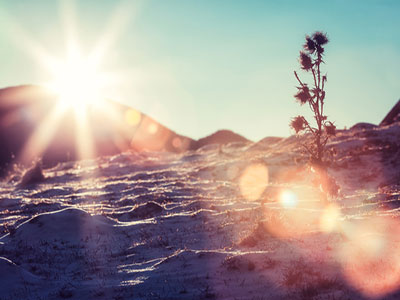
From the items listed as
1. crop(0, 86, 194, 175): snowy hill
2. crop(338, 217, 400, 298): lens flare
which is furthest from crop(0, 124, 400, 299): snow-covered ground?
crop(0, 86, 194, 175): snowy hill

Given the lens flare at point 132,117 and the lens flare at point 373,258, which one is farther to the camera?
the lens flare at point 132,117

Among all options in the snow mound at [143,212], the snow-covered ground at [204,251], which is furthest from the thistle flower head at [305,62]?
the snow mound at [143,212]

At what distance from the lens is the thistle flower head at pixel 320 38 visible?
43.7ft

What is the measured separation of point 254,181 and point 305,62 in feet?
40.1

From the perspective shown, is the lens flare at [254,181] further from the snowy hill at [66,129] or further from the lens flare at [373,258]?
the snowy hill at [66,129]

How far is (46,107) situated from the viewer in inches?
3883

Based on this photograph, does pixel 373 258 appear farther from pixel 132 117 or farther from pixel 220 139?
pixel 132 117

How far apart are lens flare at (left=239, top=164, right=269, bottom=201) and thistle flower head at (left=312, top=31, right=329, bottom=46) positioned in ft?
24.2

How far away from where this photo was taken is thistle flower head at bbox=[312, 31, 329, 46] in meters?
13.3

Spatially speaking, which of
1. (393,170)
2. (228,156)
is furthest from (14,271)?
(228,156)

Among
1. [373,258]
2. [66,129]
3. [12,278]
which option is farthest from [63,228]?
[66,129]

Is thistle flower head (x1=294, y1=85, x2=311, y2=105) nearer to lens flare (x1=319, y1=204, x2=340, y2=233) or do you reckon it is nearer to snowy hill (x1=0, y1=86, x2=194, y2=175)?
lens flare (x1=319, y1=204, x2=340, y2=233)

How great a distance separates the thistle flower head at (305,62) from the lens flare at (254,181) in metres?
6.57

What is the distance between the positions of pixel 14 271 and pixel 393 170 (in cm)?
1967
